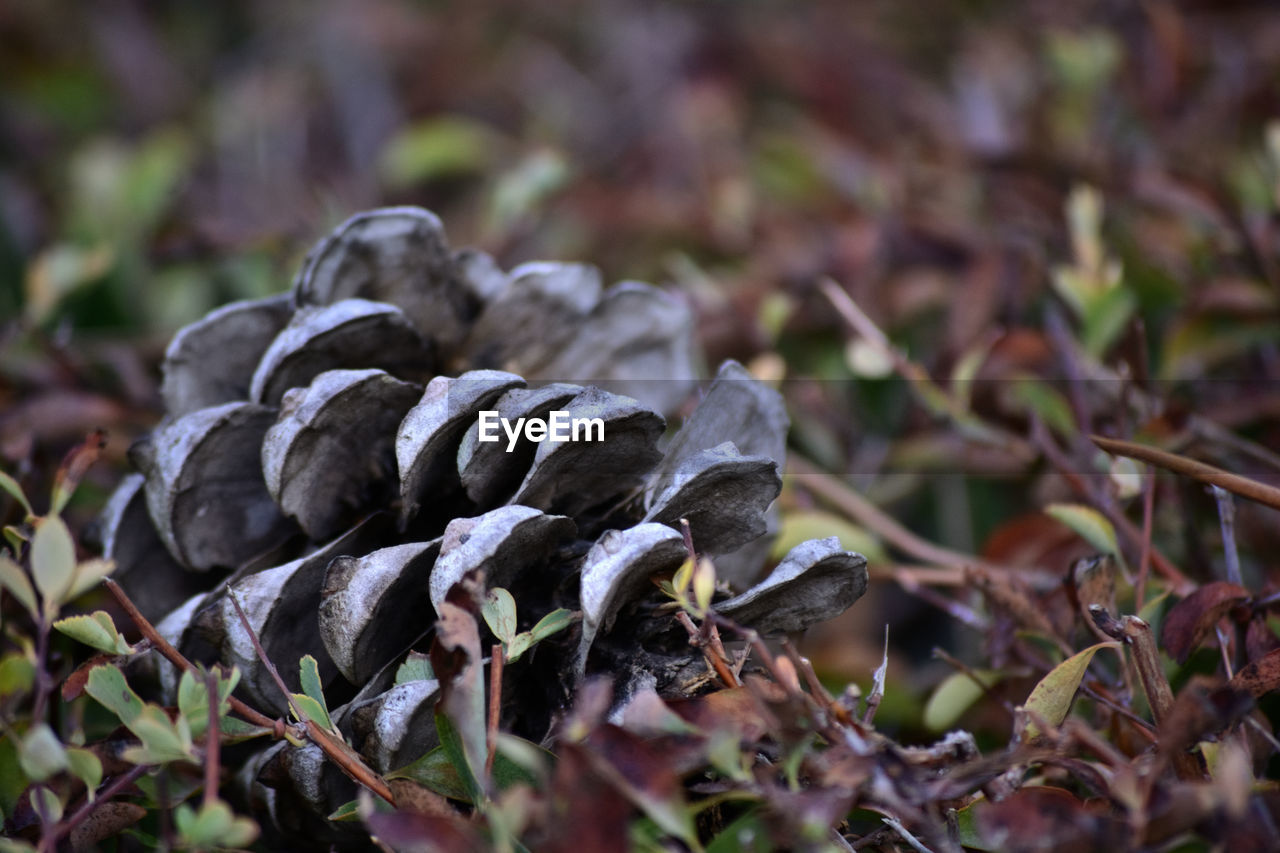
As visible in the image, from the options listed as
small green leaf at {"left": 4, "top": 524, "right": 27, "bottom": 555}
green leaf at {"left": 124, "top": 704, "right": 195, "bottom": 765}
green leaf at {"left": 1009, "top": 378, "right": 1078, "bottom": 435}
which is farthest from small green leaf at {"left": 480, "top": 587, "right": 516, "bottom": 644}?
green leaf at {"left": 1009, "top": 378, "right": 1078, "bottom": 435}

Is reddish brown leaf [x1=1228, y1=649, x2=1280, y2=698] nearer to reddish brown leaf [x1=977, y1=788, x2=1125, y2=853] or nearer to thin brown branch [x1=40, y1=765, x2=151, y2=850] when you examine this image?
reddish brown leaf [x1=977, y1=788, x2=1125, y2=853]

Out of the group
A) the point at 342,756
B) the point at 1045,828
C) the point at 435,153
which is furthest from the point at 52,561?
the point at 435,153

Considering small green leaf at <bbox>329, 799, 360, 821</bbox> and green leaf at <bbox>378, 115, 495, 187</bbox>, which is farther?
green leaf at <bbox>378, 115, 495, 187</bbox>

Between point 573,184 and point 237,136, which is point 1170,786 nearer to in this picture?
point 573,184

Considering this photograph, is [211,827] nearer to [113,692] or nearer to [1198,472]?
[113,692]

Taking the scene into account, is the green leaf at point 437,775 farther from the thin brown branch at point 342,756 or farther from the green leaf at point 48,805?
the green leaf at point 48,805

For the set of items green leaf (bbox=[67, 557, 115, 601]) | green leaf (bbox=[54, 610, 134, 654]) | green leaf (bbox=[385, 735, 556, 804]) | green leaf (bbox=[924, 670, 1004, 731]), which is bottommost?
green leaf (bbox=[924, 670, 1004, 731])
